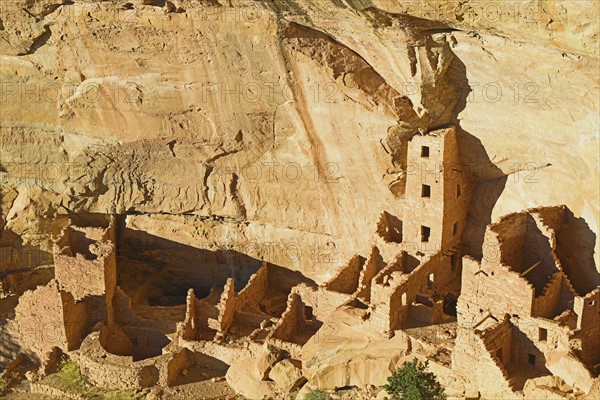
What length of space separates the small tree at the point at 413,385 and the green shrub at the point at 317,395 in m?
1.08

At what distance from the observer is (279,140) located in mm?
20922

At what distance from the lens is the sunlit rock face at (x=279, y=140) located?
17875 mm

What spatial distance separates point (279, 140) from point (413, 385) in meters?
5.83

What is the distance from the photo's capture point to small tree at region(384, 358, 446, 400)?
17016mm

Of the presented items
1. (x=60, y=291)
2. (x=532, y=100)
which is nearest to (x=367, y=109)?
(x=532, y=100)

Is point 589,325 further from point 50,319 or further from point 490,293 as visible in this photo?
point 50,319

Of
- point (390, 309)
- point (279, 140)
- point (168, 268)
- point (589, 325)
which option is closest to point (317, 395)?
point (390, 309)

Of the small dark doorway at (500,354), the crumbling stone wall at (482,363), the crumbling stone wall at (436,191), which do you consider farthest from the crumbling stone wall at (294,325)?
the small dark doorway at (500,354)

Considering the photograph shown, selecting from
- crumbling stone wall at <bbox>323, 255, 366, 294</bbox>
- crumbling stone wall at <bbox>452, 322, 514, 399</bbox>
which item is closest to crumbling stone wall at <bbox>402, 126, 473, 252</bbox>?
crumbling stone wall at <bbox>323, 255, 366, 294</bbox>

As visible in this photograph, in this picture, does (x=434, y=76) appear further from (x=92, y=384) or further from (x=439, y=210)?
(x=92, y=384)

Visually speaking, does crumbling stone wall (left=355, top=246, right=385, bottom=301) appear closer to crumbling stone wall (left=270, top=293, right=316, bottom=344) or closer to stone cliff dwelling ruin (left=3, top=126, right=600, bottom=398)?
stone cliff dwelling ruin (left=3, top=126, right=600, bottom=398)

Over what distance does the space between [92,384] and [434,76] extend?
797 cm

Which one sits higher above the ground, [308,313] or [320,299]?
[320,299]

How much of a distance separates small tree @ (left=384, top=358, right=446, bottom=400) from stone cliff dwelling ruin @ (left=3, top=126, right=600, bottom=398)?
0.51 metres
